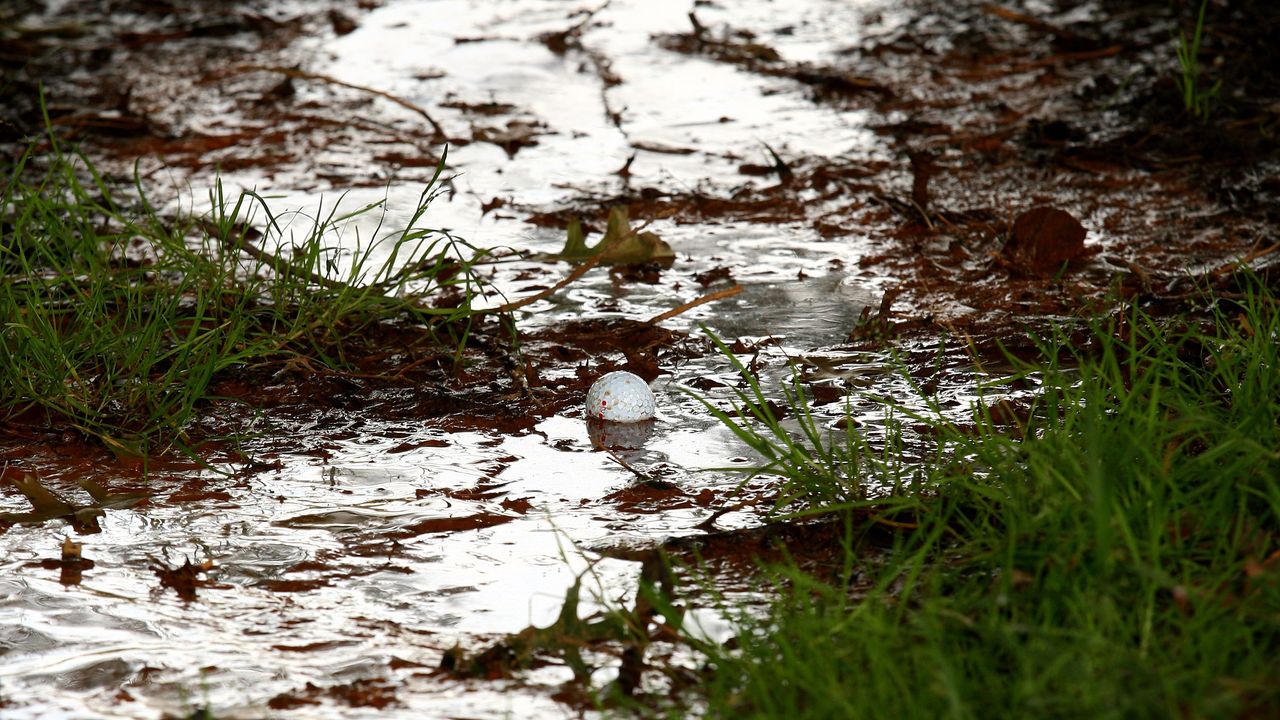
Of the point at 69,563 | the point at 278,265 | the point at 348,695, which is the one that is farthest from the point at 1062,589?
the point at 278,265

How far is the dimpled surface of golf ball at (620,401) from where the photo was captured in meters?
3.19

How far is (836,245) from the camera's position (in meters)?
4.53

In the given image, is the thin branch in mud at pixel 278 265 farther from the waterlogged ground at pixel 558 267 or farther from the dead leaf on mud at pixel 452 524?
the dead leaf on mud at pixel 452 524

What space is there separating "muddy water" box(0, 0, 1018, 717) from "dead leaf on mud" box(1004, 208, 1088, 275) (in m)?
0.54

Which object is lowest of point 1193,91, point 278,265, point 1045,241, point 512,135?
point 512,135

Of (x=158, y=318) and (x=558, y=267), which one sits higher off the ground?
(x=158, y=318)

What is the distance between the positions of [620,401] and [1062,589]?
1.36m

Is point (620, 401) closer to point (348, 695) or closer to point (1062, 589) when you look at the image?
point (348, 695)

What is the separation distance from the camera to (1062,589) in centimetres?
210

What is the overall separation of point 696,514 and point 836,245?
6.65ft

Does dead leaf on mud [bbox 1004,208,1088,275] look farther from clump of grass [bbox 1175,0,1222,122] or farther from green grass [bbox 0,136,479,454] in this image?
green grass [bbox 0,136,479,454]

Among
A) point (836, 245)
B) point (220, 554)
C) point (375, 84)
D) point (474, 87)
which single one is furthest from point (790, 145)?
point (220, 554)

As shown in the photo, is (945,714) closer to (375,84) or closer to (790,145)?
(790,145)

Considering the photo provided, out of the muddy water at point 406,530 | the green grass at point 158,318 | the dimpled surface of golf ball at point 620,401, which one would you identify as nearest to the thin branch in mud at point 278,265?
the green grass at point 158,318
